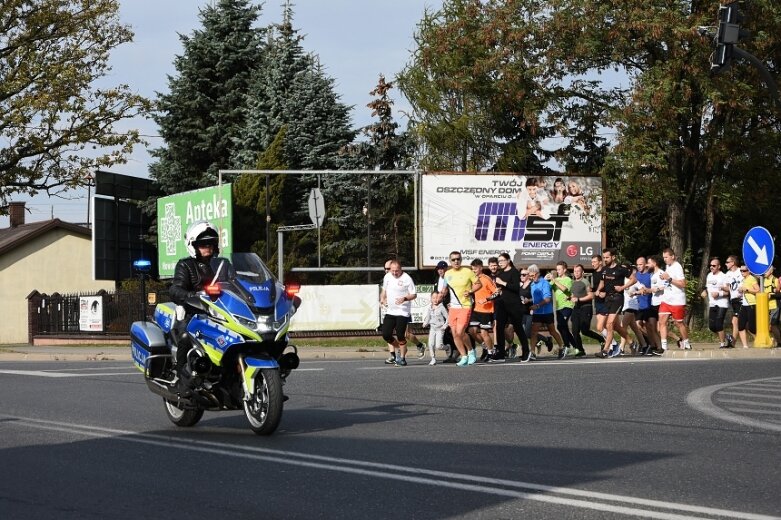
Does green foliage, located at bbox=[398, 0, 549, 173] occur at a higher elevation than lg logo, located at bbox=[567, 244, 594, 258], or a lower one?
higher

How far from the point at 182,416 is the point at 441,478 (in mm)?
3898

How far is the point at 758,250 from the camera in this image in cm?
2214

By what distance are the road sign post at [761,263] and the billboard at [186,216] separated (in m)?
17.5

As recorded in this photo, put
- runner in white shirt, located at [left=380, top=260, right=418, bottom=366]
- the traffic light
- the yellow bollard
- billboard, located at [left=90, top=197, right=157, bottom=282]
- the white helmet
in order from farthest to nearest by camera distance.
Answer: billboard, located at [left=90, top=197, right=157, bottom=282], the yellow bollard, runner in white shirt, located at [left=380, top=260, right=418, bottom=366], the traffic light, the white helmet

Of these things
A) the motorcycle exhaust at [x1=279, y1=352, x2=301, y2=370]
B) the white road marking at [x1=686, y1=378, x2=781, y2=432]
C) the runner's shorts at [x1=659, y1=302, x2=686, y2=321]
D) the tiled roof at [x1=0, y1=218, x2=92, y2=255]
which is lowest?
the white road marking at [x1=686, y1=378, x2=781, y2=432]

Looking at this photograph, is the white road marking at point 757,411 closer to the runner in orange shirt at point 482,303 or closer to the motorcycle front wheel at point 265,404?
the motorcycle front wheel at point 265,404

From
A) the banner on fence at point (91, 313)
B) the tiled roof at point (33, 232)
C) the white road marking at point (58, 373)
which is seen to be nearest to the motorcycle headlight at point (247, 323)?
the white road marking at point (58, 373)

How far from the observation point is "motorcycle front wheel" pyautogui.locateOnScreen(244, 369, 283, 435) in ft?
32.2

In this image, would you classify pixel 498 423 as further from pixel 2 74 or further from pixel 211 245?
pixel 2 74

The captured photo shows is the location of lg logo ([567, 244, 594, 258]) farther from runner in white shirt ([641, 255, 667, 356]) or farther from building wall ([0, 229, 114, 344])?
building wall ([0, 229, 114, 344])

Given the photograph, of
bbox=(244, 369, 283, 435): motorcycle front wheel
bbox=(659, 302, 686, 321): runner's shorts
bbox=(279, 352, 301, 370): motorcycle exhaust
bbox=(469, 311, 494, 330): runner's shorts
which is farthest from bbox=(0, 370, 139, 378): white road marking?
bbox=(659, 302, 686, 321): runner's shorts

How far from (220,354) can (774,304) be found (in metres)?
16.4

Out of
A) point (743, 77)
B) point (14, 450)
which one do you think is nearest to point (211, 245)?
point (14, 450)

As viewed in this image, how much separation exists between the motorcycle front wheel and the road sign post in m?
13.9
